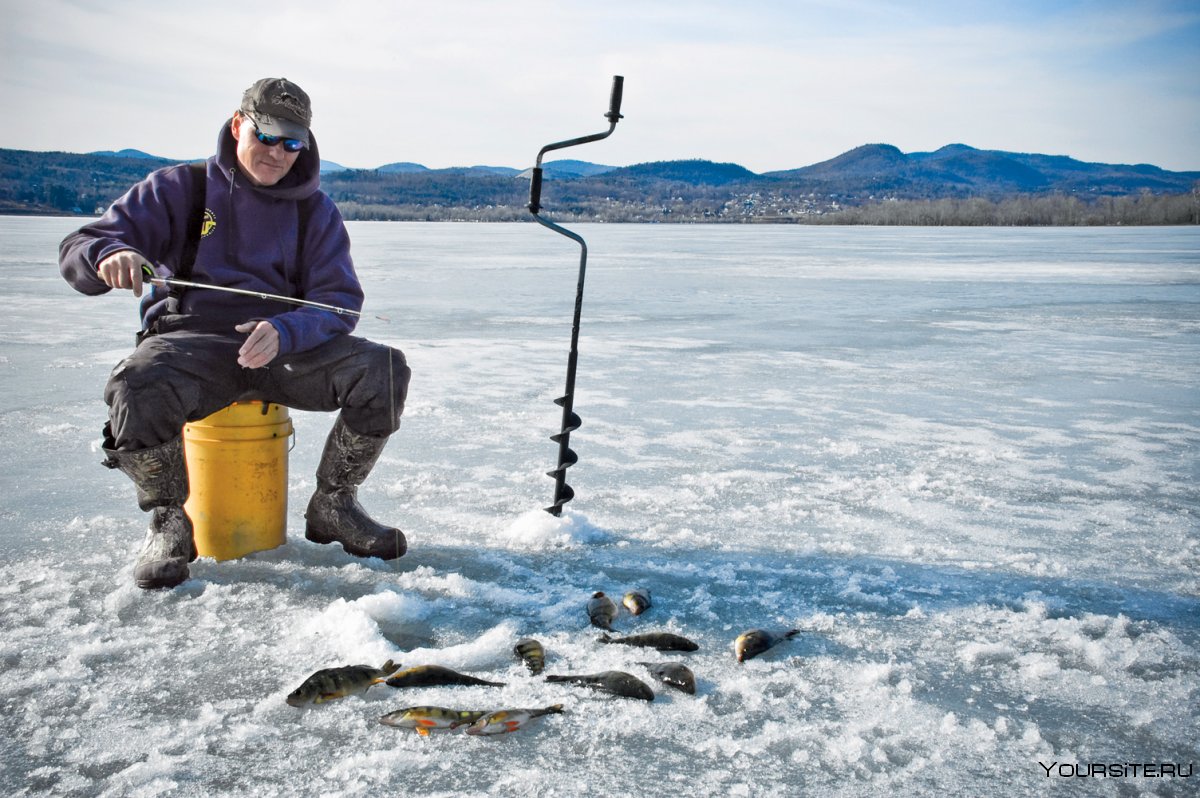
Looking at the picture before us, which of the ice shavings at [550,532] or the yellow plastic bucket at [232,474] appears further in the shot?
the ice shavings at [550,532]

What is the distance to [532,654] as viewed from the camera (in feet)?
8.39

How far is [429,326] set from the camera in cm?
1021

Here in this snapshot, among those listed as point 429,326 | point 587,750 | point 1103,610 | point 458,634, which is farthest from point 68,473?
point 429,326

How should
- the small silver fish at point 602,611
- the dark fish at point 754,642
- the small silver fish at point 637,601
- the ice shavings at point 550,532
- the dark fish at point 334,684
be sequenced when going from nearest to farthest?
the dark fish at point 334,684, the dark fish at point 754,642, the small silver fish at point 602,611, the small silver fish at point 637,601, the ice shavings at point 550,532

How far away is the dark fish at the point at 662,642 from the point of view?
2664 millimetres

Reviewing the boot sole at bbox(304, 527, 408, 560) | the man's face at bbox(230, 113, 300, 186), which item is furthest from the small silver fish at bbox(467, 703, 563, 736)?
the man's face at bbox(230, 113, 300, 186)

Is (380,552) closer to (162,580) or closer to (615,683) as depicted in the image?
(162,580)

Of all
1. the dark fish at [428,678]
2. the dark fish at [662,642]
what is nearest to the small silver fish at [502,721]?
the dark fish at [428,678]

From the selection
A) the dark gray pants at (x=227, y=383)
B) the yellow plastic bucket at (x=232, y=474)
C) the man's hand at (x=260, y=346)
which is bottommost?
the yellow plastic bucket at (x=232, y=474)

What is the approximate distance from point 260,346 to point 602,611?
1345 mm

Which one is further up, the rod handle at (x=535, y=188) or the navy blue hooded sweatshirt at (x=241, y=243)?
the rod handle at (x=535, y=188)

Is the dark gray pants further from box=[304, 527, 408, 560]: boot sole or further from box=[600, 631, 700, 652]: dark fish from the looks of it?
box=[600, 631, 700, 652]: dark fish

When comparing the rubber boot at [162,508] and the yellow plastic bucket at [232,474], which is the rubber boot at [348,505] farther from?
the rubber boot at [162,508]

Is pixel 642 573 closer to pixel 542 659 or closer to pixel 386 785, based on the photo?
pixel 542 659
